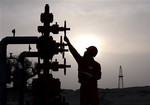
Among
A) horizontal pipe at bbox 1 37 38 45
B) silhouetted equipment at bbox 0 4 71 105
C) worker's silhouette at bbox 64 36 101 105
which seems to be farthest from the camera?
silhouetted equipment at bbox 0 4 71 105

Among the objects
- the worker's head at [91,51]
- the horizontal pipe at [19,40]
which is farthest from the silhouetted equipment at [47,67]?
the worker's head at [91,51]

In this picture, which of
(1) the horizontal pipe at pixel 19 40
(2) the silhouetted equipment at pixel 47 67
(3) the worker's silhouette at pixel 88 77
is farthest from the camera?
(2) the silhouetted equipment at pixel 47 67

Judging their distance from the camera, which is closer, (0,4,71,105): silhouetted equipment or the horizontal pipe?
the horizontal pipe

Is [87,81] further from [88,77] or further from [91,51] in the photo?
[91,51]

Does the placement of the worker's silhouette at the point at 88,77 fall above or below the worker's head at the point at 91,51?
below

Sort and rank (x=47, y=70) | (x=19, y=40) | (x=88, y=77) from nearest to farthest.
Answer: (x=19, y=40)
(x=88, y=77)
(x=47, y=70)

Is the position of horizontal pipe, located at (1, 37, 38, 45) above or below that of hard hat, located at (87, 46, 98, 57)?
above

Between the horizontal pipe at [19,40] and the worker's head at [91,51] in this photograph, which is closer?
the horizontal pipe at [19,40]

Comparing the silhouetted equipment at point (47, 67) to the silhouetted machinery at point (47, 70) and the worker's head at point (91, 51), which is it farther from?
the worker's head at point (91, 51)

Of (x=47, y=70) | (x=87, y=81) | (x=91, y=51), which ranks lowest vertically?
(x=87, y=81)

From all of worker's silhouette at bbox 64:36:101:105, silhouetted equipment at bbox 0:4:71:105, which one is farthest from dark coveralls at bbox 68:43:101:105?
silhouetted equipment at bbox 0:4:71:105

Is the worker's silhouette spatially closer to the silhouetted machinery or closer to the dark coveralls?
the dark coveralls

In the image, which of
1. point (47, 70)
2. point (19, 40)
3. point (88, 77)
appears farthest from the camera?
point (47, 70)

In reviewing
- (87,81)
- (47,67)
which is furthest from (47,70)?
(87,81)
